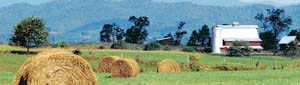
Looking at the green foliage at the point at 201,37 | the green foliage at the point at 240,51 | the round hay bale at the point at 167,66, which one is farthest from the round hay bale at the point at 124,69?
the green foliage at the point at 201,37

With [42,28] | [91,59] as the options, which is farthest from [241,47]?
[91,59]

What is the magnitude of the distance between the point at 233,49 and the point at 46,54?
8772 centimetres

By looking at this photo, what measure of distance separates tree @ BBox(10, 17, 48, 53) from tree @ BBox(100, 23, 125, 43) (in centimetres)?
9366

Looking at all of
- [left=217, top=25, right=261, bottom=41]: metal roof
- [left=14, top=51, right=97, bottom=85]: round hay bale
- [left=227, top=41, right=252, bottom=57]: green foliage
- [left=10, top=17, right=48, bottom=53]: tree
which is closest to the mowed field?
[left=14, top=51, right=97, bottom=85]: round hay bale

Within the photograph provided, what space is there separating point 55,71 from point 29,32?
6475cm

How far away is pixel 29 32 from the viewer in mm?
85312

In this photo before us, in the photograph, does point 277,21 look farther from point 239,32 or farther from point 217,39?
point 217,39

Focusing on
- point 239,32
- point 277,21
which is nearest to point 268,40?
point 239,32

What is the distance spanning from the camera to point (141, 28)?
180 m

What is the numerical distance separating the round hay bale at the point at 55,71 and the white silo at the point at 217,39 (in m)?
110

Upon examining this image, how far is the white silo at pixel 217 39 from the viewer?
135m

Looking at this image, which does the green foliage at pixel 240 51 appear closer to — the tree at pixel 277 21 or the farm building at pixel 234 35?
Result: the farm building at pixel 234 35

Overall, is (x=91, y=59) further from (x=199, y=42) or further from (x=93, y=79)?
(x=199, y=42)

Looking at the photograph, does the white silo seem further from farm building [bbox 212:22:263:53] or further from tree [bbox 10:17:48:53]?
tree [bbox 10:17:48:53]
